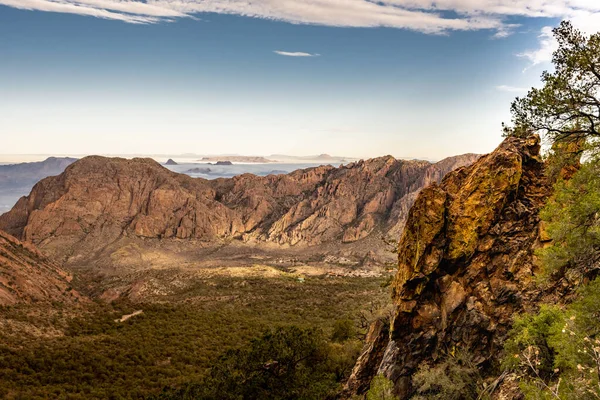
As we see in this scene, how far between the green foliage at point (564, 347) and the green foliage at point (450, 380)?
342 cm

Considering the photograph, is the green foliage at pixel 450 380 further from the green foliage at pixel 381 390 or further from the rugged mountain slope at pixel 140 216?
the rugged mountain slope at pixel 140 216

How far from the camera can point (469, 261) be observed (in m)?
20.7

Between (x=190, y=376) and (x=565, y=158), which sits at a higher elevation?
(x=565, y=158)

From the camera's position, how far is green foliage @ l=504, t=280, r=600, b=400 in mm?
8719

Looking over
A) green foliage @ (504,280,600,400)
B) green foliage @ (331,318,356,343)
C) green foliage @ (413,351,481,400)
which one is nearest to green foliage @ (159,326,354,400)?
green foliage @ (413,351,481,400)

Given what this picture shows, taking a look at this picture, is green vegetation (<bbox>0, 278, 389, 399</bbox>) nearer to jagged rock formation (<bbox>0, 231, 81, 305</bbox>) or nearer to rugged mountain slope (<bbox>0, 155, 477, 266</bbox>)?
jagged rock formation (<bbox>0, 231, 81, 305</bbox>)

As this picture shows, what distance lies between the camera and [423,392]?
1861 centimetres

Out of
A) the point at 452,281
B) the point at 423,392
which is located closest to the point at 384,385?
the point at 423,392

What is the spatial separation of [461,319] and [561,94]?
12.3m

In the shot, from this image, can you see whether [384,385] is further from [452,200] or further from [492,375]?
[452,200]

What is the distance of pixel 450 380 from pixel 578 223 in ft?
32.7

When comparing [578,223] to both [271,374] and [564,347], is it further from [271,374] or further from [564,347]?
[271,374]

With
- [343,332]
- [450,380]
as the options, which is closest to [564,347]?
[450,380]

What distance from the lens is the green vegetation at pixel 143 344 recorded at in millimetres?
30344
